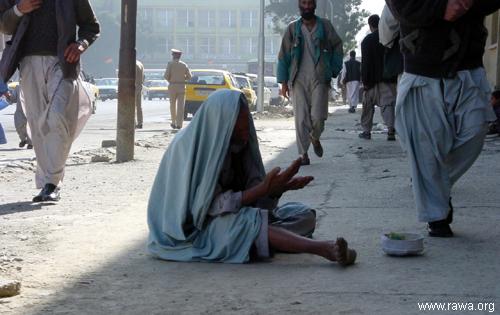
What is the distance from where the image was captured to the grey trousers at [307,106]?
10.3 metres

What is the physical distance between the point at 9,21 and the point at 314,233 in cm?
323

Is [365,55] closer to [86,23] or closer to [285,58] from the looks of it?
[285,58]

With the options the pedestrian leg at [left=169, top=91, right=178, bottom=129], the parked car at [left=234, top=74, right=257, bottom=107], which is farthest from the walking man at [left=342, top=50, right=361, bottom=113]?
the parked car at [left=234, top=74, right=257, bottom=107]

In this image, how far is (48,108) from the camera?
774 centimetres

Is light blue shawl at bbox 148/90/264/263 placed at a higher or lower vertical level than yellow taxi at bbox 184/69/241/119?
higher

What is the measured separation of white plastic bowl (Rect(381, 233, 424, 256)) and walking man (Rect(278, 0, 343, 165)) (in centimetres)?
516

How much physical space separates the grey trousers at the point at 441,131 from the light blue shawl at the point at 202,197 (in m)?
1.07

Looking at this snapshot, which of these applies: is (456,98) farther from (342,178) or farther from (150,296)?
(342,178)

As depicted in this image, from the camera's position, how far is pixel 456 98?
5.80 metres

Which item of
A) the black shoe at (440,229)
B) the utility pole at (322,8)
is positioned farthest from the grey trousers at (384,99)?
the utility pole at (322,8)

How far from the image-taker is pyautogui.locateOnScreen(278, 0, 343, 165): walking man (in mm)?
10234

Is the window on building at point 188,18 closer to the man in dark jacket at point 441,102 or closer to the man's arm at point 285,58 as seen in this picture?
the man's arm at point 285,58

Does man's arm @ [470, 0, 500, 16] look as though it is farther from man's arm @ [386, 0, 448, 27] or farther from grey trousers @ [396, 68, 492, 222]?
grey trousers @ [396, 68, 492, 222]

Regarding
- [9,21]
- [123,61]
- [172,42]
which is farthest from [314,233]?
[172,42]
